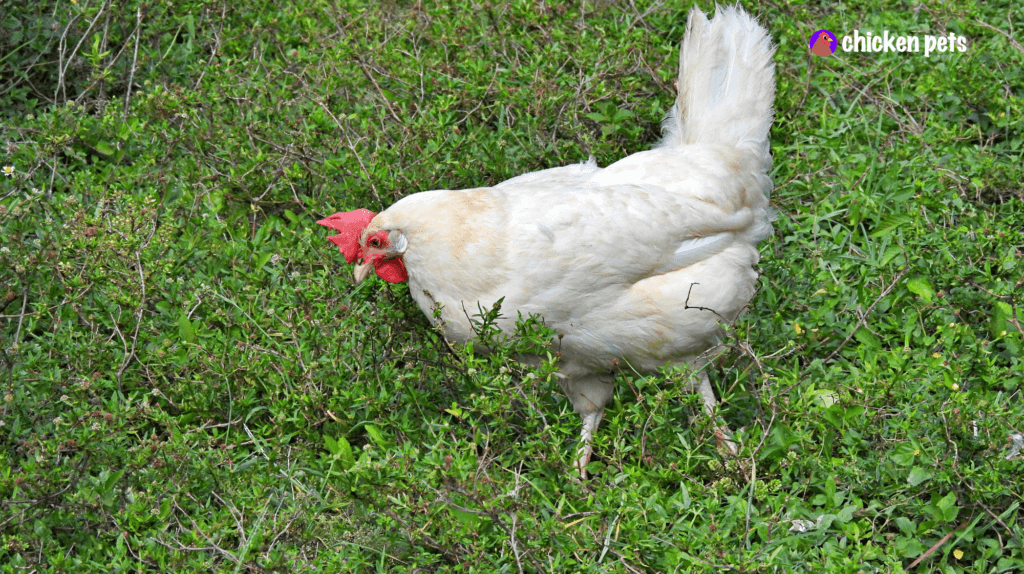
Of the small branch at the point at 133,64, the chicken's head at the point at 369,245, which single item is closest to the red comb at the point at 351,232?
the chicken's head at the point at 369,245

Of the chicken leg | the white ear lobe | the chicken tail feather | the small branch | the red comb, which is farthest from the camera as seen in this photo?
the small branch

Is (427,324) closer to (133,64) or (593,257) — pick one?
(593,257)

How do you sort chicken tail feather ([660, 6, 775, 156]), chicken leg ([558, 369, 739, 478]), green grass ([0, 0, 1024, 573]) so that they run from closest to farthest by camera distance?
green grass ([0, 0, 1024, 573]), chicken leg ([558, 369, 739, 478]), chicken tail feather ([660, 6, 775, 156])

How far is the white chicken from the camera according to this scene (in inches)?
138

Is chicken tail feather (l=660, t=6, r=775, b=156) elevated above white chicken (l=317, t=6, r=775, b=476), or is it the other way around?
chicken tail feather (l=660, t=6, r=775, b=156)

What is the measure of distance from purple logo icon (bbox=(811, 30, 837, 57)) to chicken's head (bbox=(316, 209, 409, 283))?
3430mm

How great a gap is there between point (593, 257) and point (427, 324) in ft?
3.42

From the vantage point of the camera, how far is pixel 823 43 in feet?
19.2

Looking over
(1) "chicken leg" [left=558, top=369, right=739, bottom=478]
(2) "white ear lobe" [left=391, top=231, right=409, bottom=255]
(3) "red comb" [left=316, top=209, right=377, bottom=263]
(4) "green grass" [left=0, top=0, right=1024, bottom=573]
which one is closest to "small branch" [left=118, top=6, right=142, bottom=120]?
(4) "green grass" [left=0, top=0, right=1024, bottom=573]

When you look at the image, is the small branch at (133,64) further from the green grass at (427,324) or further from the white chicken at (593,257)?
the white chicken at (593,257)

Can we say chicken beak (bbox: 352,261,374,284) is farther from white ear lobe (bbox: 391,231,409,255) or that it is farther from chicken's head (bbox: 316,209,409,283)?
white ear lobe (bbox: 391,231,409,255)

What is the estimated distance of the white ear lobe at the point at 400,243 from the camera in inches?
143

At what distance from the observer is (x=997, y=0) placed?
19.6ft

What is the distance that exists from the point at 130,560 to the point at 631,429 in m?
2.07
